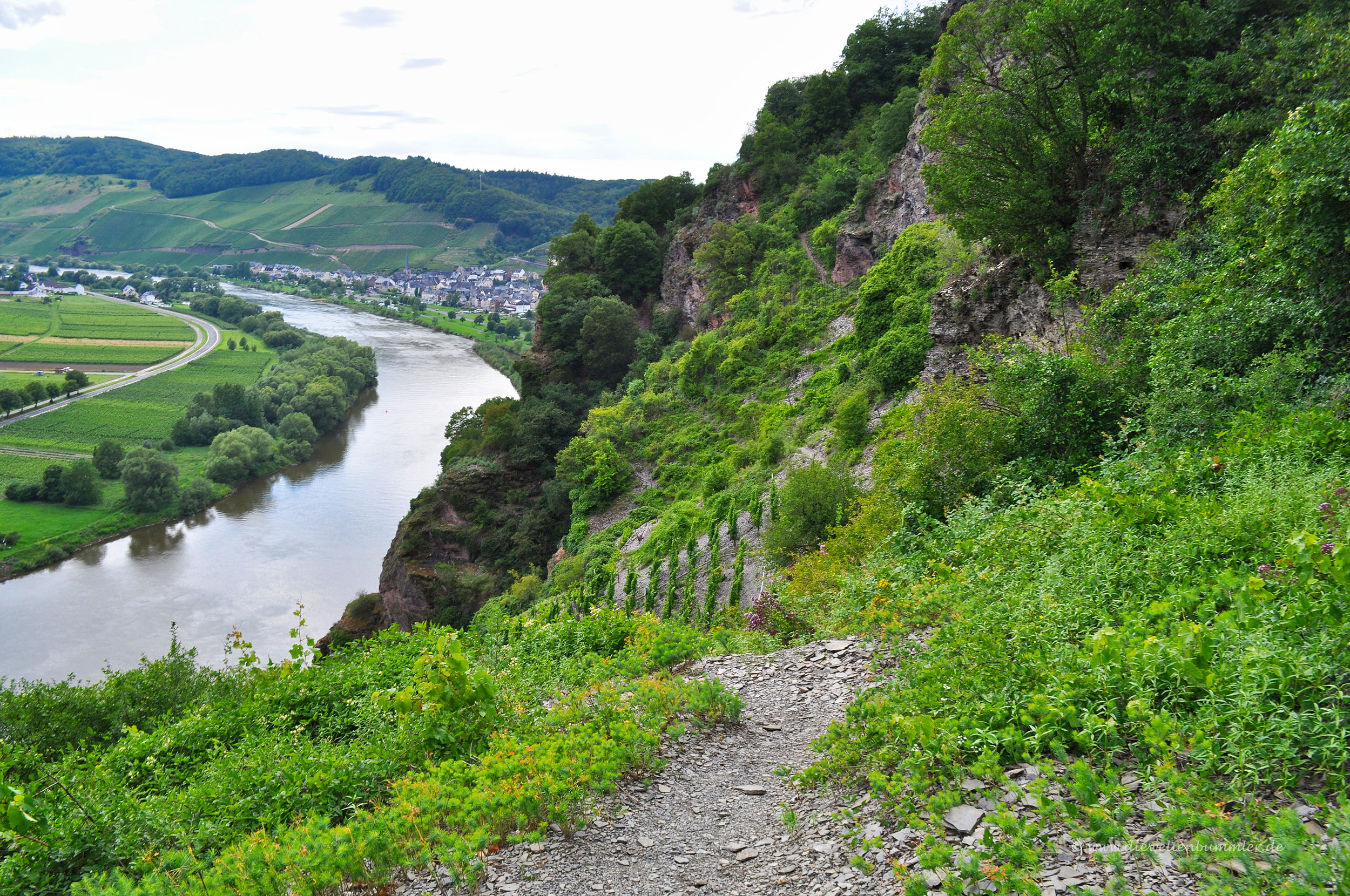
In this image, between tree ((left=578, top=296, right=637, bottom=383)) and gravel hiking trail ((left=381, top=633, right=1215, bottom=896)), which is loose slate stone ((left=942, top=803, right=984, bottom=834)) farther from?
tree ((left=578, top=296, right=637, bottom=383))

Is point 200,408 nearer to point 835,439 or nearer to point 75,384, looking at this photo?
point 75,384

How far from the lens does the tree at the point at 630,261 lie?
158ft

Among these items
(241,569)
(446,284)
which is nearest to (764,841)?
(241,569)

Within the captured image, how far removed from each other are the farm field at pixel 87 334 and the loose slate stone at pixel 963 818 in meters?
113

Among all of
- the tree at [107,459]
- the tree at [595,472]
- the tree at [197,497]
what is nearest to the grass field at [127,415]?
the tree at [107,459]

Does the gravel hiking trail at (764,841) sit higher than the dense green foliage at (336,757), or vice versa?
the gravel hiking trail at (764,841)

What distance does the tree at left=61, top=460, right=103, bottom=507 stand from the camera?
171 ft

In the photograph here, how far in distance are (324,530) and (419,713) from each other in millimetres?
46399

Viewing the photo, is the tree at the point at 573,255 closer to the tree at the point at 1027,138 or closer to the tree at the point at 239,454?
the tree at the point at 239,454

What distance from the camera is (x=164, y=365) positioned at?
91.2 m

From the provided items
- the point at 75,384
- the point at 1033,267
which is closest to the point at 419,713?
the point at 1033,267

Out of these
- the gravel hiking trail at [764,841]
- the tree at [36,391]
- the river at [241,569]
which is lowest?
the river at [241,569]

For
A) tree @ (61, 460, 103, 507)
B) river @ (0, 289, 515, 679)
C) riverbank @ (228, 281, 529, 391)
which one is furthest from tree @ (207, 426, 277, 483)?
riverbank @ (228, 281, 529, 391)

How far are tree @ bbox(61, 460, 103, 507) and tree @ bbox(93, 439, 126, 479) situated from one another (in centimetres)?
264
